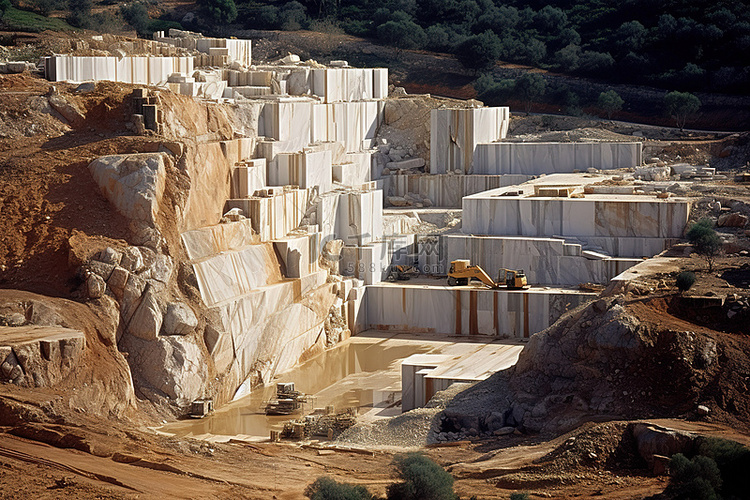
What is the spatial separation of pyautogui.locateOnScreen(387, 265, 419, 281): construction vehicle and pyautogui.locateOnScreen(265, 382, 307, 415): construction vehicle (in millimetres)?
10854

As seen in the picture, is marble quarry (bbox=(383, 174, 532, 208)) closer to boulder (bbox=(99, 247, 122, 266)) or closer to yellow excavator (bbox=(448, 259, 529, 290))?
yellow excavator (bbox=(448, 259, 529, 290))

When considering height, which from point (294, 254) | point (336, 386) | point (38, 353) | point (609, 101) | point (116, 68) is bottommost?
point (336, 386)

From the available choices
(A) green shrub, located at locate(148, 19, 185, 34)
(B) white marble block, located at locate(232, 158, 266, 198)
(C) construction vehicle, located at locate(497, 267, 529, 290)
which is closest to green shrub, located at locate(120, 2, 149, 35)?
(A) green shrub, located at locate(148, 19, 185, 34)

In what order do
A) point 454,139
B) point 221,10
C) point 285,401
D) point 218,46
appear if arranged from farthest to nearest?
point 221,10 → point 218,46 → point 454,139 → point 285,401

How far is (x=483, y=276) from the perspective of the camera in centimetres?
3681

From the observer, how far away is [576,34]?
254 ft

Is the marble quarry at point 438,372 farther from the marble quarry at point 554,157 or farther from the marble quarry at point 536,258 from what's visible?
the marble quarry at point 554,157

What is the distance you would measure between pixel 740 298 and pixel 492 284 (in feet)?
43.1

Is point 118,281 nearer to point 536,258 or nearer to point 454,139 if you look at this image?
point 536,258

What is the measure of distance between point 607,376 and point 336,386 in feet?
33.5

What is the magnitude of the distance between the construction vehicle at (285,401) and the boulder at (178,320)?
2762 millimetres

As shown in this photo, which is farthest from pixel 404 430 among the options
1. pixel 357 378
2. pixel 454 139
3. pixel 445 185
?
pixel 454 139

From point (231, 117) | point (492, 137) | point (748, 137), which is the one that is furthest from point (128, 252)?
point (748, 137)

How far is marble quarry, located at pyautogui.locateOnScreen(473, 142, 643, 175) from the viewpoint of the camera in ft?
160
